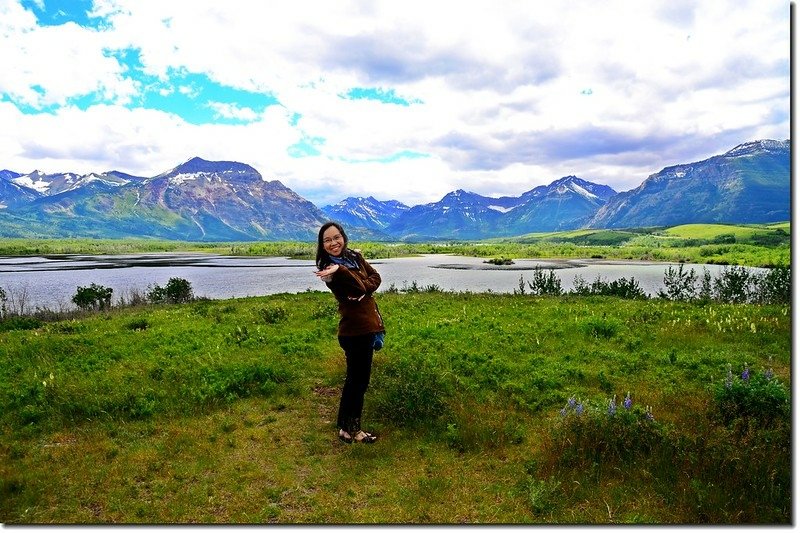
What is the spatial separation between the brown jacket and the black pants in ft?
0.50

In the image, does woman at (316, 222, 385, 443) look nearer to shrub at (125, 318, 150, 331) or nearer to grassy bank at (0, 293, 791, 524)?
grassy bank at (0, 293, 791, 524)

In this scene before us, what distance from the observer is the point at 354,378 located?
7.62 m

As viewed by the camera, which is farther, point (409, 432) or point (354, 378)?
point (409, 432)

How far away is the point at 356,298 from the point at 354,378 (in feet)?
4.50

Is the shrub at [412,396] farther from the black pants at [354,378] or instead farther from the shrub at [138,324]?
the shrub at [138,324]

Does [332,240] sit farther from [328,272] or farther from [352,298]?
[352,298]

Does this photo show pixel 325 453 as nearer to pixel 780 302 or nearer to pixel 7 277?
pixel 780 302

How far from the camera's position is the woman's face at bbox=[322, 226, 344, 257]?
23.5 ft

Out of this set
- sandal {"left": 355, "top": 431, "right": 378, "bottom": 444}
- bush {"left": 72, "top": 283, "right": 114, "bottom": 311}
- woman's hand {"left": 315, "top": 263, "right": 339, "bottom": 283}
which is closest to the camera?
woman's hand {"left": 315, "top": 263, "right": 339, "bottom": 283}

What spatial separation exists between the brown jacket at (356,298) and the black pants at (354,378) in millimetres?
153

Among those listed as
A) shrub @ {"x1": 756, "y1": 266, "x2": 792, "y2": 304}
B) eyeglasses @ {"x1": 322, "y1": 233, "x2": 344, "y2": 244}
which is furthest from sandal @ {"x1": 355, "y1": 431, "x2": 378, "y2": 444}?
shrub @ {"x1": 756, "y1": 266, "x2": 792, "y2": 304}

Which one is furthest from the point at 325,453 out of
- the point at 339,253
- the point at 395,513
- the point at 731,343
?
the point at 731,343

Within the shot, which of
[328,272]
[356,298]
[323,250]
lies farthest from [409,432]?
[323,250]

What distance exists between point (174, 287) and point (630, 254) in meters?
128
